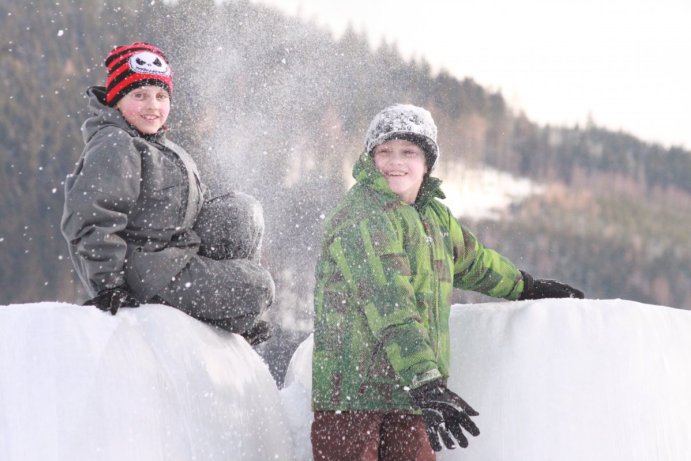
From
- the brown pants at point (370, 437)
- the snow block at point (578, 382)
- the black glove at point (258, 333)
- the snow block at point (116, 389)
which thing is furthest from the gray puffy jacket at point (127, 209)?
the snow block at point (578, 382)

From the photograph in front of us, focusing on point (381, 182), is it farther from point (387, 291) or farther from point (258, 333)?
point (258, 333)

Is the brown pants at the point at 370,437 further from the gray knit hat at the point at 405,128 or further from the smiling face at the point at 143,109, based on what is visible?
the smiling face at the point at 143,109

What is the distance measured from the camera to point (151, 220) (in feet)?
9.46

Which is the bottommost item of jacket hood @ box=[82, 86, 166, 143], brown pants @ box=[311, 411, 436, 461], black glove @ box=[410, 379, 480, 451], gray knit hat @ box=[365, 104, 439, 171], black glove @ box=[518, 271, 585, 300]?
brown pants @ box=[311, 411, 436, 461]

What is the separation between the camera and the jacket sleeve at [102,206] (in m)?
2.70

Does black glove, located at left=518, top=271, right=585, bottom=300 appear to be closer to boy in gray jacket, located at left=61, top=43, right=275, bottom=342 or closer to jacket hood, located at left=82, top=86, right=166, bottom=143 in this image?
boy in gray jacket, located at left=61, top=43, right=275, bottom=342

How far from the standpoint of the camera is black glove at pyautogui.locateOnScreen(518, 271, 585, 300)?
3.49 metres

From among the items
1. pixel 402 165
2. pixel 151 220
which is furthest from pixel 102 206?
pixel 402 165

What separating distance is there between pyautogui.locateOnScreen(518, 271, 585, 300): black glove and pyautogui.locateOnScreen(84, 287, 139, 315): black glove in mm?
1487

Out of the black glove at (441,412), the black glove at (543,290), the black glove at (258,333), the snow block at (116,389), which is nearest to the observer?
the snow block at (116,389)

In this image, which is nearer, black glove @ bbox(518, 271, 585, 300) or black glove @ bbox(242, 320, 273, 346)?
black glove @ bbox(242, 320, 273, 346)

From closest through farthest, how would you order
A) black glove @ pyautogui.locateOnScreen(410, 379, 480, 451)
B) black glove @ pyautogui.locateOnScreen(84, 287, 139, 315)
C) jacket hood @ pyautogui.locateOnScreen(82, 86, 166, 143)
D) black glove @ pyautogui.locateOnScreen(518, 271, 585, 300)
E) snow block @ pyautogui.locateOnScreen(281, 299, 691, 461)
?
black glove @ pyautogui.locateOnScreen(410, 379, 480, 451) → black glove @ pyautogui.locateOnScreen(84, 287, 139, 315) → snow block @ pyautogui.locateOnScreen(281, 299, 691, 461) → jacket hood @ pyautogui.locateOnScreen(82, 86, 166, 143) → black glove @ pyautogui.locateOnScreen(518, 271, 585, 300)

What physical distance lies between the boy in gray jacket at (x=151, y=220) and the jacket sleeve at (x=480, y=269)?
2.20 ft

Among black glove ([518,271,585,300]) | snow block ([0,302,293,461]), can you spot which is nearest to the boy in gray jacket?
snow block ([0,302,293,461])
